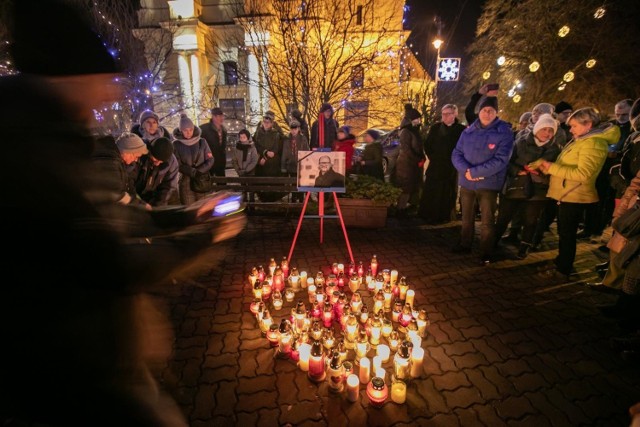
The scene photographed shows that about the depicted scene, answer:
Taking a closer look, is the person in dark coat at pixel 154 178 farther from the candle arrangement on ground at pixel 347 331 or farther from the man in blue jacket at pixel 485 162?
A: the man in blue jacket at pixel 485 162

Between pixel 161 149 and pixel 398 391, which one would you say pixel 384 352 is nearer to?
pixel 398 391

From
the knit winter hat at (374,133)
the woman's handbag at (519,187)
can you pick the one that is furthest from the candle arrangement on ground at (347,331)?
the knit winter hat at (374,133)

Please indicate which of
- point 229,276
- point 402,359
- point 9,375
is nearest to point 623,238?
point 402,359

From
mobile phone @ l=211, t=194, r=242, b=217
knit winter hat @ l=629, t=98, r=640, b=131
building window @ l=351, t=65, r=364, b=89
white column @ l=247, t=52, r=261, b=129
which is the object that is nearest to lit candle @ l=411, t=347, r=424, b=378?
mobile phone @ l=211, t=194, r=242, b=217

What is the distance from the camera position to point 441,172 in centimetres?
760

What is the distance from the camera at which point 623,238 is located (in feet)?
13.1

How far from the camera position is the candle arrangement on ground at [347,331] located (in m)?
2.88

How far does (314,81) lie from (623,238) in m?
7.81

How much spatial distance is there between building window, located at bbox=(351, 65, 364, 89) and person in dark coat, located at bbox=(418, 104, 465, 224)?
315 centimetres

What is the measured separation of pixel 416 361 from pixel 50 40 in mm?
3246

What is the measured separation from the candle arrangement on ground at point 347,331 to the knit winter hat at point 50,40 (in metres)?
2.58

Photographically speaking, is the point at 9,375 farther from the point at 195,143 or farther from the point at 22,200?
the point at 195,143

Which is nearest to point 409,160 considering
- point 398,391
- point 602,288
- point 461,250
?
point 461,250

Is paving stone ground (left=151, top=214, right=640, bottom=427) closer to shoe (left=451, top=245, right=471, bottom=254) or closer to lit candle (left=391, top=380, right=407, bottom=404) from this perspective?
lit candle (left=391, top=380, right=407, bottom=404)
